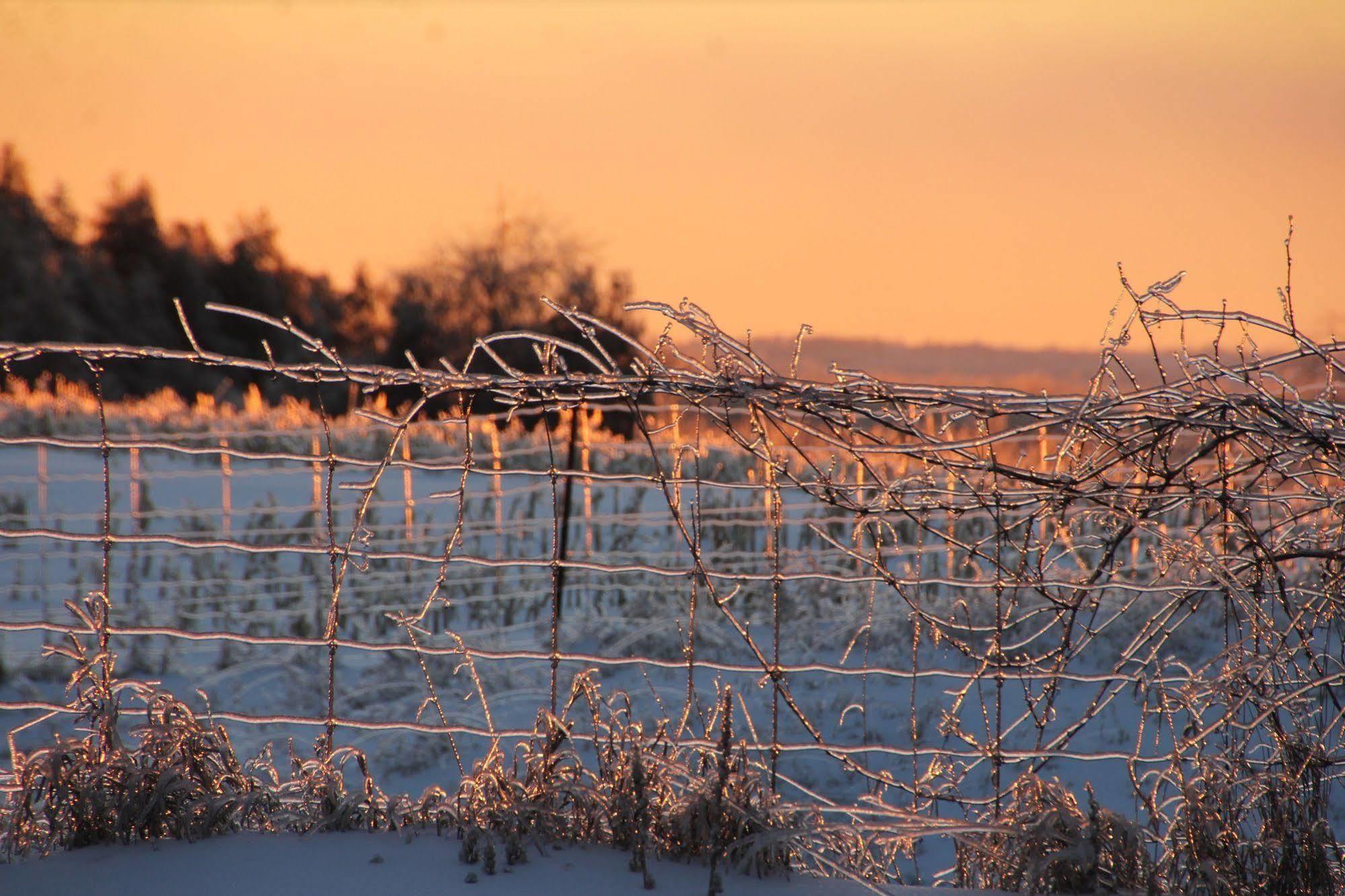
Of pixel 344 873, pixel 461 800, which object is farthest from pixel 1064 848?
pixel 344 873

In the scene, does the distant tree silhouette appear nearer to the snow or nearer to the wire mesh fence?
the wire mesh fence

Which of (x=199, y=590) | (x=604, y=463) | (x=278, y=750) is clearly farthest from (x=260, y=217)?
(x=278, y=750)

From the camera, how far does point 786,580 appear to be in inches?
119

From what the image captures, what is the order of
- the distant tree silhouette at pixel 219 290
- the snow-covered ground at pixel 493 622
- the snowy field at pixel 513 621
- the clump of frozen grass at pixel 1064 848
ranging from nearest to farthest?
1. the clump of frozen grass at pixel 1064 848
2. the snowy field at pixel 513 621
3. the snow-covered ground at pixel 493 622
4. the distant tree silhouette at pixel 219 290

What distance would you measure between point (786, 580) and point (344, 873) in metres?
1.29

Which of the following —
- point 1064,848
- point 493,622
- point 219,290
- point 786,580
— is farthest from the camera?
point 219,290

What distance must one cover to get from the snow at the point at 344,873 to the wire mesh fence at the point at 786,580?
241 mm

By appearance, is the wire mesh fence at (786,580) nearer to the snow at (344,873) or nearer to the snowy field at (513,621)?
the snowy field at (513,621)

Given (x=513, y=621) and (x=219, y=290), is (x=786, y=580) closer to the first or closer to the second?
(x=513, y=621)

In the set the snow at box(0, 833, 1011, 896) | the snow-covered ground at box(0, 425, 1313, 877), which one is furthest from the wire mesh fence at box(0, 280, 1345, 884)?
the snow at box(0, 833, 1011, 896)

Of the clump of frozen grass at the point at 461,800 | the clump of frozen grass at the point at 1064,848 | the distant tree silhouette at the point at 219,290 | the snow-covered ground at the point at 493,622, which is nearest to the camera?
Answer: the clump of frozen grass at the point at 1064,848

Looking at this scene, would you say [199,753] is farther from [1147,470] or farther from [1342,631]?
[1342,631]

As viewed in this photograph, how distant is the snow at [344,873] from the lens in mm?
2240

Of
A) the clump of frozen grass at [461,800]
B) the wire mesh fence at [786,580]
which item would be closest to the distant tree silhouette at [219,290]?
the wire mesh fence at [786,580]
